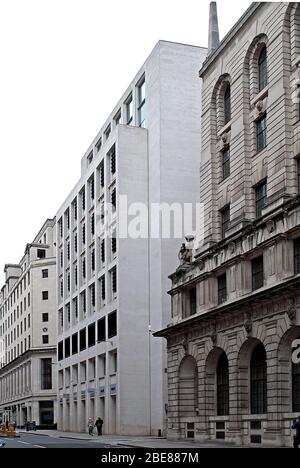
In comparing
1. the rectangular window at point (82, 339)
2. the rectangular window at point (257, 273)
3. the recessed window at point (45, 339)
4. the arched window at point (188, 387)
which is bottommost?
the arched window at point (188, 387)

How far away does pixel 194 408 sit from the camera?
49250mm

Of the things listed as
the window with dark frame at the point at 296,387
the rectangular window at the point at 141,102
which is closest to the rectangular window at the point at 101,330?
the rectangular window at the point at 141,102

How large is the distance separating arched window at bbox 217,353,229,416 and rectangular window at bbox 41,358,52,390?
6820 cm

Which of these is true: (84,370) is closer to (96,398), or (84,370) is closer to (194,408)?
(96,398)

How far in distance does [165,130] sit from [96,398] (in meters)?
25.8

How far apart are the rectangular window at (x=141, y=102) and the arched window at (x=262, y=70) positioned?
26.3 metres

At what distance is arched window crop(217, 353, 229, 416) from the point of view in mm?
45250

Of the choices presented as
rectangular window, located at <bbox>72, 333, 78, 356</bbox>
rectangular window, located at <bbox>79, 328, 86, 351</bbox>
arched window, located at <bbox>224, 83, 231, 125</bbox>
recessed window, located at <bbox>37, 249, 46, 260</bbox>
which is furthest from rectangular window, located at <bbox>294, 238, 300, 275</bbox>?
recessed window, located at <bbox>37, 249, 46, 260</bbox>

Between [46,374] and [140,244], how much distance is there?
50.7m

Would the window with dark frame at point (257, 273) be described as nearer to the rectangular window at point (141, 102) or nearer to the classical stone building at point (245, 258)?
the classical stone building at point (245, 258)

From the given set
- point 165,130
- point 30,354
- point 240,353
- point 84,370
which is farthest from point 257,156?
point 30,354

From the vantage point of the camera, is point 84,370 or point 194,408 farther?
point 84,370

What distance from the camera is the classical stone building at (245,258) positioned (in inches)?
1495

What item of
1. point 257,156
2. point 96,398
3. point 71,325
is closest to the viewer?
point 257,156
